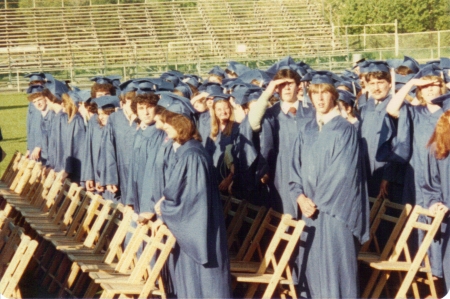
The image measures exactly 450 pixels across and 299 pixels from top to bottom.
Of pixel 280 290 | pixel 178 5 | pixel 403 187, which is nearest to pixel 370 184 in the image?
pixel 403 187

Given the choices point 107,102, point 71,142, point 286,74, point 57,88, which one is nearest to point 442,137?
point 286,74

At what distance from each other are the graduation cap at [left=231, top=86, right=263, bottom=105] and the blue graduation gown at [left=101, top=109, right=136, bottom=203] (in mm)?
1083

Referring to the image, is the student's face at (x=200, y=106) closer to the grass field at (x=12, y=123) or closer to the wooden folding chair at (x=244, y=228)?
the wooden folding chair at (x=244, y=228)

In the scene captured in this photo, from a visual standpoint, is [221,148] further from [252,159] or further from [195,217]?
[195,217]

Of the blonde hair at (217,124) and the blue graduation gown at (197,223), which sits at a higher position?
the blonde hair at (217,124)

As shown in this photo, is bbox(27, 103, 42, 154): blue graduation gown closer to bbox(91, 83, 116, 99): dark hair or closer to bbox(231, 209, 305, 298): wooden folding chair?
bbox(91, 83, 116, 99): dark hair

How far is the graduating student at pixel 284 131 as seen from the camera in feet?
24.1

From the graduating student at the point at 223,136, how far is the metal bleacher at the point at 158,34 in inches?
1133

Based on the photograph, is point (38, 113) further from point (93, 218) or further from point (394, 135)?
point (394, 135)

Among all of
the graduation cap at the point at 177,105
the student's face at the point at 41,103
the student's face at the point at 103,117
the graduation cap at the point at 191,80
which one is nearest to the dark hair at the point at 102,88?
the student's face at the point at 103,117

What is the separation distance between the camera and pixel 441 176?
6.73 m

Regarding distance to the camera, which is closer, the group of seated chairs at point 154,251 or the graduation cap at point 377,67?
the group of seated chairs at point 154,251

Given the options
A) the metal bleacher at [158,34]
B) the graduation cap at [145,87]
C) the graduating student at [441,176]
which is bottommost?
the graduating student at [441,176]

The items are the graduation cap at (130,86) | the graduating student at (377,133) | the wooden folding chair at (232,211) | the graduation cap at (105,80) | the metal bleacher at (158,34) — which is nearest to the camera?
the wooden folding chair at (232,211)
